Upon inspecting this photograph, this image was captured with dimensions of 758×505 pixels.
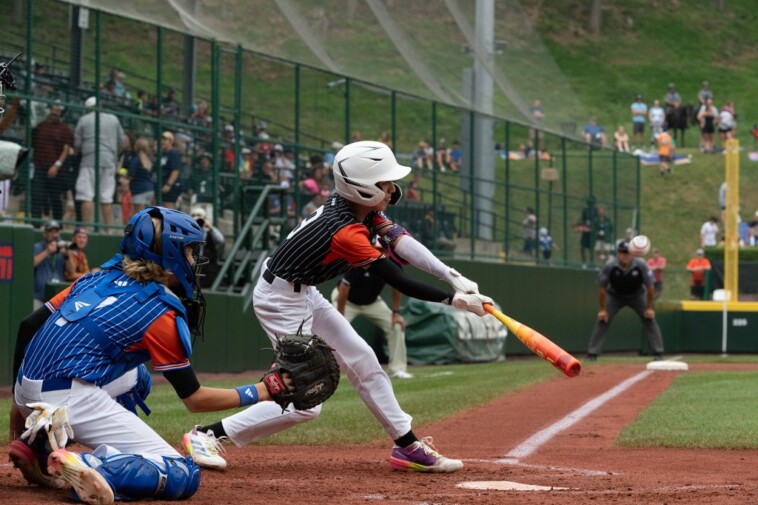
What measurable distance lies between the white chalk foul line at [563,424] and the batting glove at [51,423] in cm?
348

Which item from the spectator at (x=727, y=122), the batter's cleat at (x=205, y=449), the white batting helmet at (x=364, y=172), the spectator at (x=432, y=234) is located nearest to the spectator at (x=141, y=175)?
the spectator at (x=432, y=234)

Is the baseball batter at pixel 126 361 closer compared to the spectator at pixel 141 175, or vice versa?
the baseball batter at pixel 126 361

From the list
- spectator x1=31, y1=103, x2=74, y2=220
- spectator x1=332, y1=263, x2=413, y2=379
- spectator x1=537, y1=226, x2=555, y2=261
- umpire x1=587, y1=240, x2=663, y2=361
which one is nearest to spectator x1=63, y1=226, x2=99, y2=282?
spectator x1=31, y1=103, x2=74, y2=220

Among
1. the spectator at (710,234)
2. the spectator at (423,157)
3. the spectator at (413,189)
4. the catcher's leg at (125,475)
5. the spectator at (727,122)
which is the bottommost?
the catcher's leg at (125,475)

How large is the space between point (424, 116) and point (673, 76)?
42.4 meters

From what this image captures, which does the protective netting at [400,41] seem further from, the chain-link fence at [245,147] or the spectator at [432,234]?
the spectator at [432,234]

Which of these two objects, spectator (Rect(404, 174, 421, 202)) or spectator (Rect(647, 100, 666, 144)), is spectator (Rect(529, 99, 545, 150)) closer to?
spectator (Rect(404, 174, 421, 202))

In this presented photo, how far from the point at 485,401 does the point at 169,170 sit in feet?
24.6

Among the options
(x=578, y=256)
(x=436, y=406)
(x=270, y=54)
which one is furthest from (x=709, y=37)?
(x=436, y=406)

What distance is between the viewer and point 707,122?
51594 mm

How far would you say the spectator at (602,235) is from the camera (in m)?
32.4

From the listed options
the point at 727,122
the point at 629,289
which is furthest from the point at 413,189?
the point at 727,122

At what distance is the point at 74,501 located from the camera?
612 cm

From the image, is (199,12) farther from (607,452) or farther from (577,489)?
(577,489)
